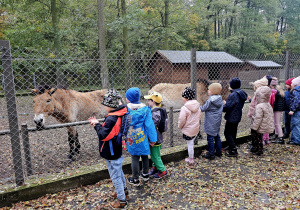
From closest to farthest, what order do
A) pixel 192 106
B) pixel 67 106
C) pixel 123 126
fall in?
1. pixel 123 126
2. pixel 192 106
3. pixel 67 106

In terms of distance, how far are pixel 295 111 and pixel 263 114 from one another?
139cm

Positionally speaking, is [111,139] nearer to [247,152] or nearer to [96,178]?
[96,178]

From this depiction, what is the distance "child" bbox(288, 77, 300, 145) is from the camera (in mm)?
4777

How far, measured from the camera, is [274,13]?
33.9 metres

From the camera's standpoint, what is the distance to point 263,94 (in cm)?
420

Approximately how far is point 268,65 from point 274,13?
1930cm

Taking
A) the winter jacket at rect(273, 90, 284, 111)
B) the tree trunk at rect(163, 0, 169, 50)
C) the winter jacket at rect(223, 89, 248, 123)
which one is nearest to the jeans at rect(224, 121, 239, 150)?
the winter jacket at rect(223, 89, 248, 123)

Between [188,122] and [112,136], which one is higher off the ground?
[112,136]

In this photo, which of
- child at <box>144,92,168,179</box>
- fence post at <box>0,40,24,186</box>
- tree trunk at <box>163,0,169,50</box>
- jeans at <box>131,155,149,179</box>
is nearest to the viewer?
fence post at <box>0,40,24,186</box>

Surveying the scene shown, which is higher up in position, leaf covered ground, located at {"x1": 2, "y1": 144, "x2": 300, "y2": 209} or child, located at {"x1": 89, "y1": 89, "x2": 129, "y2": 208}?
child, located at {"x1": 89, "y1": 89, "x2": 129, "y2": 208}

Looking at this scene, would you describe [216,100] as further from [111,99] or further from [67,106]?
[67,106]

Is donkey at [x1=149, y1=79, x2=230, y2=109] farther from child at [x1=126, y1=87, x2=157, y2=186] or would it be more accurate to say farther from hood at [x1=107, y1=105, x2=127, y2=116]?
hood at [x1=107, y1=105, x2=127, y2=116]

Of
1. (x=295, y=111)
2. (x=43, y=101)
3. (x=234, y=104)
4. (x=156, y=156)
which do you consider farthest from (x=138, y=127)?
(x=295, y=111)

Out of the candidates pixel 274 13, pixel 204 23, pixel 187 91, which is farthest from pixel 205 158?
pixel 274 13
